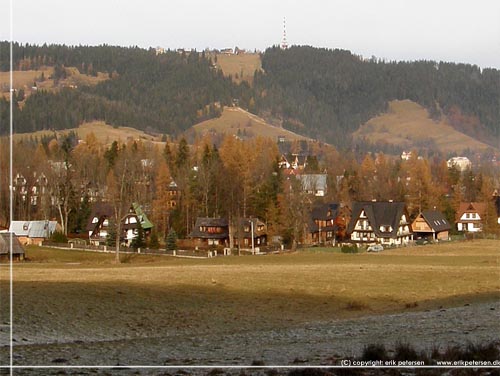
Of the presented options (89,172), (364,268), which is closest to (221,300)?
(364,268)

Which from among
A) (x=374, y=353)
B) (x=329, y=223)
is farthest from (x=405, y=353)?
(x=329, y=223)

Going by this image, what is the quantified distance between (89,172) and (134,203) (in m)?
21.1

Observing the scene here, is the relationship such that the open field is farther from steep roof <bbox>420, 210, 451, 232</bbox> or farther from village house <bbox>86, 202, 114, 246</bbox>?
steep roof <bbox>420, 210, 451, 232</bbox>

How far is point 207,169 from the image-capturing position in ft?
309

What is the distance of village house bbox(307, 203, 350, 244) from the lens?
98.0m

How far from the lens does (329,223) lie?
336ft

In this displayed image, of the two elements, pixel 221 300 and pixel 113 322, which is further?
pixel 221 300

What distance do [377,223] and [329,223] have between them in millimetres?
7857

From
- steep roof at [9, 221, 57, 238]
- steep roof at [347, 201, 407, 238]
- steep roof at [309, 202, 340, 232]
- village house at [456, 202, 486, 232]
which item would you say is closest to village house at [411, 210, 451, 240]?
steep roof at [347, 201, 407, 238]

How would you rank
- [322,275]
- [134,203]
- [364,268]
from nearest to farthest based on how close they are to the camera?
1. [322,275]
2. [364,268]
3. [134,203]

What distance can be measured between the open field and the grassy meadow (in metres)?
0.04

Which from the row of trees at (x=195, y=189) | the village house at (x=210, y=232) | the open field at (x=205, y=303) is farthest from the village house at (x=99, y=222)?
the open field at (x=205, y=303)

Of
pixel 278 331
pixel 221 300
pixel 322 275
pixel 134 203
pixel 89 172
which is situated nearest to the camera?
pixel 278 331

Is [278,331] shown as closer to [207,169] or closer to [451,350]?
[451,350]
